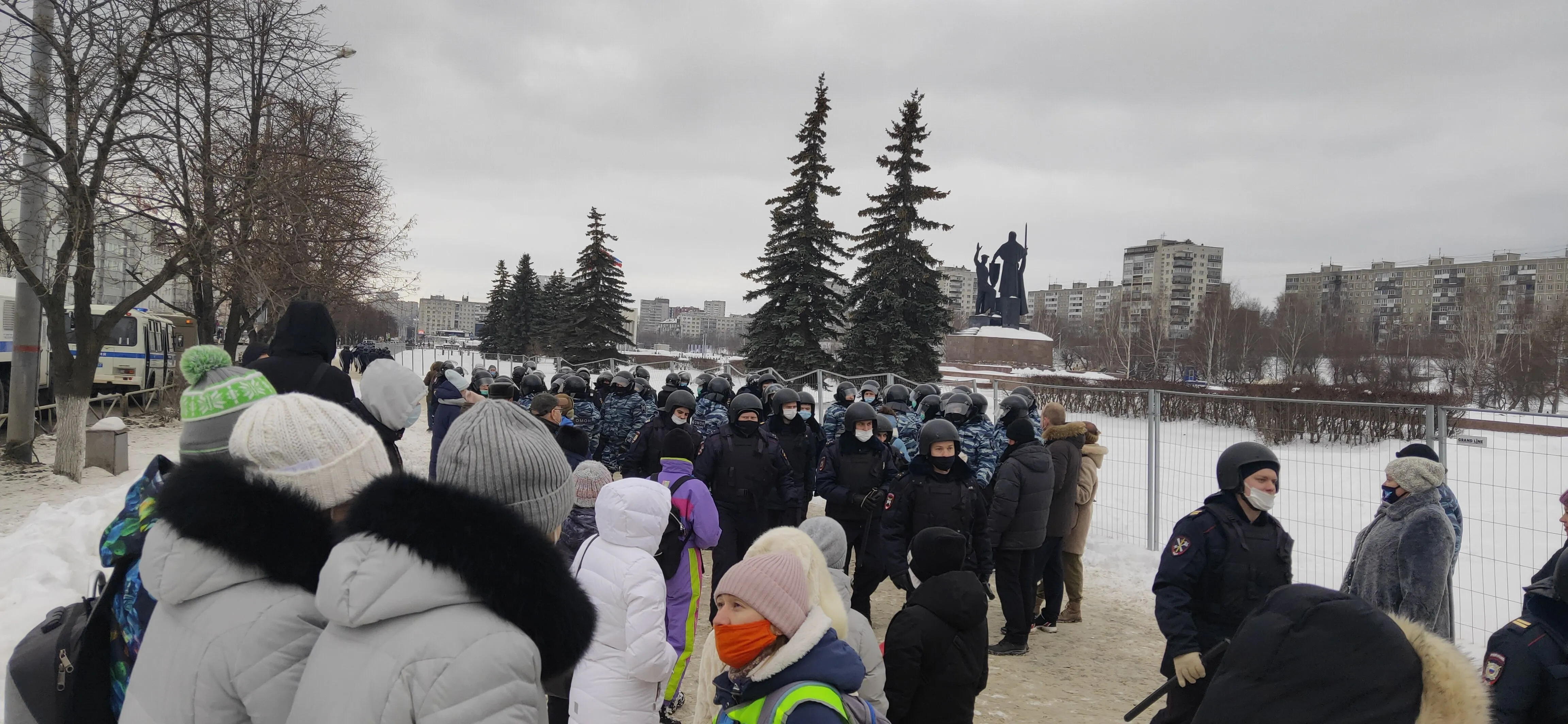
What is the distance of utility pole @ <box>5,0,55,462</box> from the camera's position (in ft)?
33.2

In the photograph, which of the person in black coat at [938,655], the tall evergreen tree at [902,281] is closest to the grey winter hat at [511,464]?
the person in black coat at [938,655]

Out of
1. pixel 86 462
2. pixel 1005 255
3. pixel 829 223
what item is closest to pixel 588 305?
pixel 829 223

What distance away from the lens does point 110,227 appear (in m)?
11.0

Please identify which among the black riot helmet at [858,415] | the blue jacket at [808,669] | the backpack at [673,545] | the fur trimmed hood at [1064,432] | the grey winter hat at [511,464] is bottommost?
the backpack at [673,545]

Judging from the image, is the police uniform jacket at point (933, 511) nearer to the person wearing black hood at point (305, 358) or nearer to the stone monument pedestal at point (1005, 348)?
the person wearing black hood at point (305, 358)

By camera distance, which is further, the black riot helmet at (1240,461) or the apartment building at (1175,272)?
the apartment building at (1175,272)

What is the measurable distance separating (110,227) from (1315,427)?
53.1 ft

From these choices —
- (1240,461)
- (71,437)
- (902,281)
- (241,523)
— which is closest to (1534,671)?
(1240,461)

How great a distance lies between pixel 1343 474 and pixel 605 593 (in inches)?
380

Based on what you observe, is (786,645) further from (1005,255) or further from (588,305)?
(588,305)

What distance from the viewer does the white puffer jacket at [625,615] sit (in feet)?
11.3

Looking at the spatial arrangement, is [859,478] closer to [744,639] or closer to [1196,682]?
[1196,682]

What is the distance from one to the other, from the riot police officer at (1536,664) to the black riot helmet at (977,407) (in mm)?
4803

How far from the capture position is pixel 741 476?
680 centimetres
